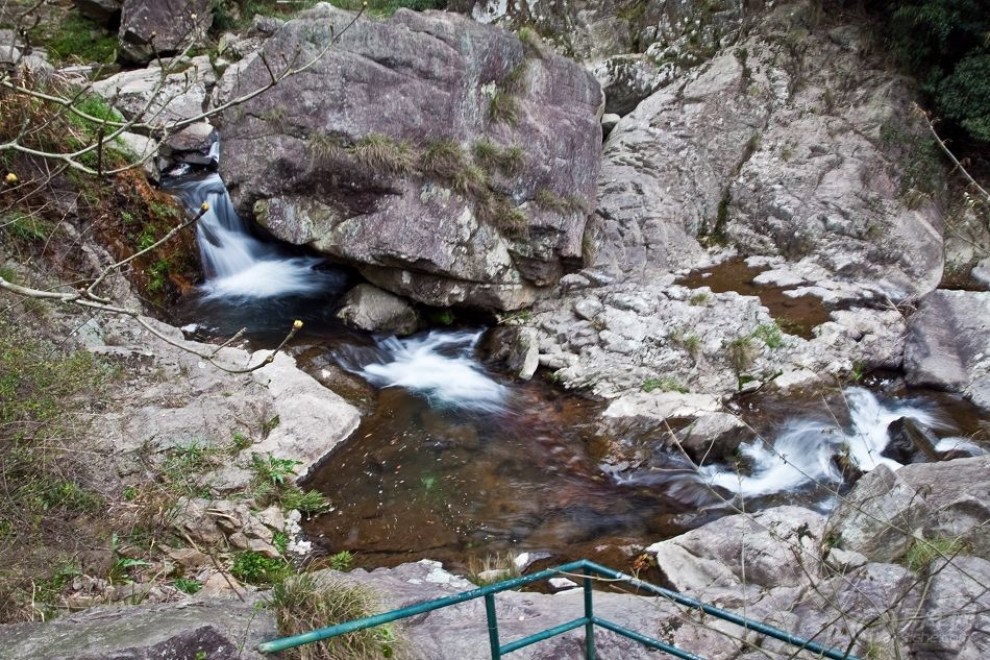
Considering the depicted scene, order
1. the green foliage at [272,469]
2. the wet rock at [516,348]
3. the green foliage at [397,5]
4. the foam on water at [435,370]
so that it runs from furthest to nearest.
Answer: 1. the green foliage at [397,5]
2. the wet rock at [516,348]
3. the foam on water at [435,370]
4. the green foliage at [272,469]

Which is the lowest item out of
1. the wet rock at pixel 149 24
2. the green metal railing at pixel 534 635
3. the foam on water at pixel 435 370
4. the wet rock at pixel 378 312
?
the foam on water at pixel 435 370

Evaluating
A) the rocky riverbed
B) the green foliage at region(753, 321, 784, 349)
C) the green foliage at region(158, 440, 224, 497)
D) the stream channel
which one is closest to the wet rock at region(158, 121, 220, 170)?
the rocky riverbed

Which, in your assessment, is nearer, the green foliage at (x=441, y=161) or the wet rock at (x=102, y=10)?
the green foliage at (x=441, y=161)

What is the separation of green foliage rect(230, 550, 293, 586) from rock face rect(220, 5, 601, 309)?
4.10 metres

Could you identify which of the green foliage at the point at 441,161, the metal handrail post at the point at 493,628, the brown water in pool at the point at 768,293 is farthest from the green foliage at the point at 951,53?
the metal handrail post at the point at 493,628

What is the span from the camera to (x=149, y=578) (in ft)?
13.2

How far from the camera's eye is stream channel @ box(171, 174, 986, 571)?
533 cm

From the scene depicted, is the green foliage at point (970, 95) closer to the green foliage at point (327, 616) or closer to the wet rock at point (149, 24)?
the green foliage at point (327, 616)

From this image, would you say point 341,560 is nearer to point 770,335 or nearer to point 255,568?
point 255,568

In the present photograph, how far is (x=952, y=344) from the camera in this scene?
294 inches

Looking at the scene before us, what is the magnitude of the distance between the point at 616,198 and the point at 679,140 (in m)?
1.71

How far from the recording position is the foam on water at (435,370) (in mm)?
7274

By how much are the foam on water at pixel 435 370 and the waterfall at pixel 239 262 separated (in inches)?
65.4

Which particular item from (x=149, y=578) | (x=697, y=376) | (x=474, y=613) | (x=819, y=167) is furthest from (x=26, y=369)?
(x=819, y=167)
